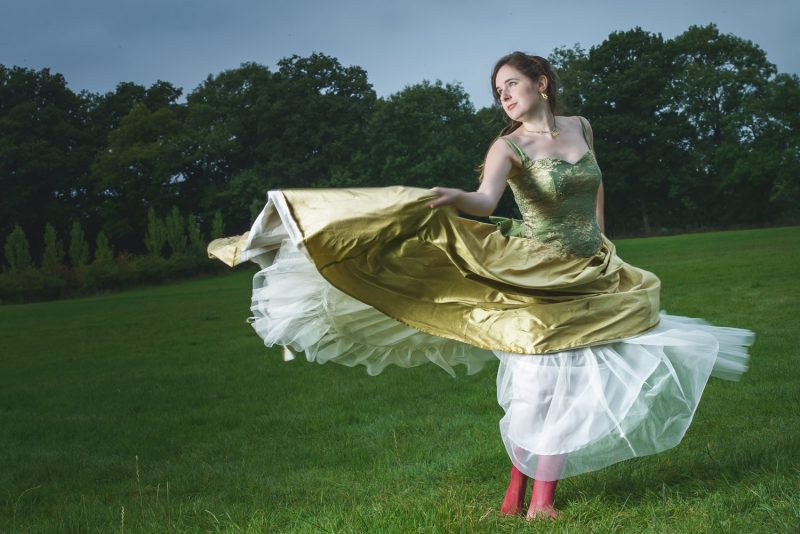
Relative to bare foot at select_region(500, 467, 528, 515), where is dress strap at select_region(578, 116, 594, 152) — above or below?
above

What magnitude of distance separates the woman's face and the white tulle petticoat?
128 centimetres

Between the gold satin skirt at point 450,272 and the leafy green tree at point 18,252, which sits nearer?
the gold satin skirt at point 450,272

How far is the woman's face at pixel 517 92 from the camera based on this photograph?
13.9 feet

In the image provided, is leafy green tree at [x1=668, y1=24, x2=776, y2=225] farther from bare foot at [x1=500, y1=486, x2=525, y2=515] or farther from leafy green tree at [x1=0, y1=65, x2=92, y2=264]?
bare foot at [x1=500, y1=486, x2=525, y2=515]

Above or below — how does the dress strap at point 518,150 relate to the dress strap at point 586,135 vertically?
below

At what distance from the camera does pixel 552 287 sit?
3895 mm

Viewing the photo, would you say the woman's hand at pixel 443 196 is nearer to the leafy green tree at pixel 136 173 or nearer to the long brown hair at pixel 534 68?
the long brown hair at pixel 534 68

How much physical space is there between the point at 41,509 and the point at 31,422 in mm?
3222

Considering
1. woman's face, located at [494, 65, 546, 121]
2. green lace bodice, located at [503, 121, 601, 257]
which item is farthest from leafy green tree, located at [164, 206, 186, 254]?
green lace bodice, located at [503, 121, 601, 257]

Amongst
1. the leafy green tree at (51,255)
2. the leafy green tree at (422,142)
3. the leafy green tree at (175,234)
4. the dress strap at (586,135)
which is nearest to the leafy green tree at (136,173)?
the leafy green tree at (175,234)

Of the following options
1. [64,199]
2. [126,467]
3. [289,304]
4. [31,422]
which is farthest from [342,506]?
[64,199]

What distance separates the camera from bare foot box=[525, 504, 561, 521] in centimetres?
375

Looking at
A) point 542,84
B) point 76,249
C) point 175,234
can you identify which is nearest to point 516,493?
point 542,84

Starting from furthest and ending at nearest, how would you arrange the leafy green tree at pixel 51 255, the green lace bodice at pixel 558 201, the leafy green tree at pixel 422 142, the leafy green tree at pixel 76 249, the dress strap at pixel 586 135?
the leafy green tree at pixel 422 142 < the leafy green tree at pixel 76 249 < the leafy green tree at pixel 51 255 < the dress strap at pixel 586 135 < the green lace bodice at pixel 558 201
